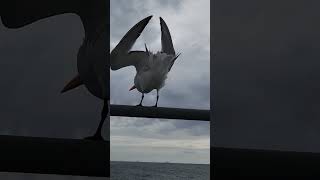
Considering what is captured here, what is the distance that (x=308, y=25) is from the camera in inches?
130

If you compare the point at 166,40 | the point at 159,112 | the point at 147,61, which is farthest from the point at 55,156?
the point at 147,61

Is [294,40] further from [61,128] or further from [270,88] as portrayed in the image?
[61,128]

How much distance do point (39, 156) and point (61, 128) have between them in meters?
0.25

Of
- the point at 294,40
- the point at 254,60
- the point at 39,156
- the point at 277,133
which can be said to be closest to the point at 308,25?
the point at 294,40

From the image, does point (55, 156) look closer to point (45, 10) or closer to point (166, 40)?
point (45, 10)

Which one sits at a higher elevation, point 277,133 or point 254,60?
point 254,60

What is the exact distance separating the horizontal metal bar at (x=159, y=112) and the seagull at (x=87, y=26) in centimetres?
34

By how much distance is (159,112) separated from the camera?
396 cm

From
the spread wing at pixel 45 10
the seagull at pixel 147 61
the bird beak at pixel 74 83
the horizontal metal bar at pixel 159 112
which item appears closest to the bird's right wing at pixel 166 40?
the seagull at pixel 147 61

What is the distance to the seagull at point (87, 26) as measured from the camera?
3494 millimetres

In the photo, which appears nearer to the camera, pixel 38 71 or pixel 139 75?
pixel 38 71

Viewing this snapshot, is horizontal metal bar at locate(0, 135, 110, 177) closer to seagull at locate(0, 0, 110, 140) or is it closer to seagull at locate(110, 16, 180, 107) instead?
seagull at locate(0, 0, 110, 140)

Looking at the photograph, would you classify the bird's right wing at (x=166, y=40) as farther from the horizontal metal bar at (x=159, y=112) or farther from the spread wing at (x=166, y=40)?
the horizontal metal bar at (x=159, y=112)

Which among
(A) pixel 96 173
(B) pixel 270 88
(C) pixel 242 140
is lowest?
→ (A) pixel 96 173
